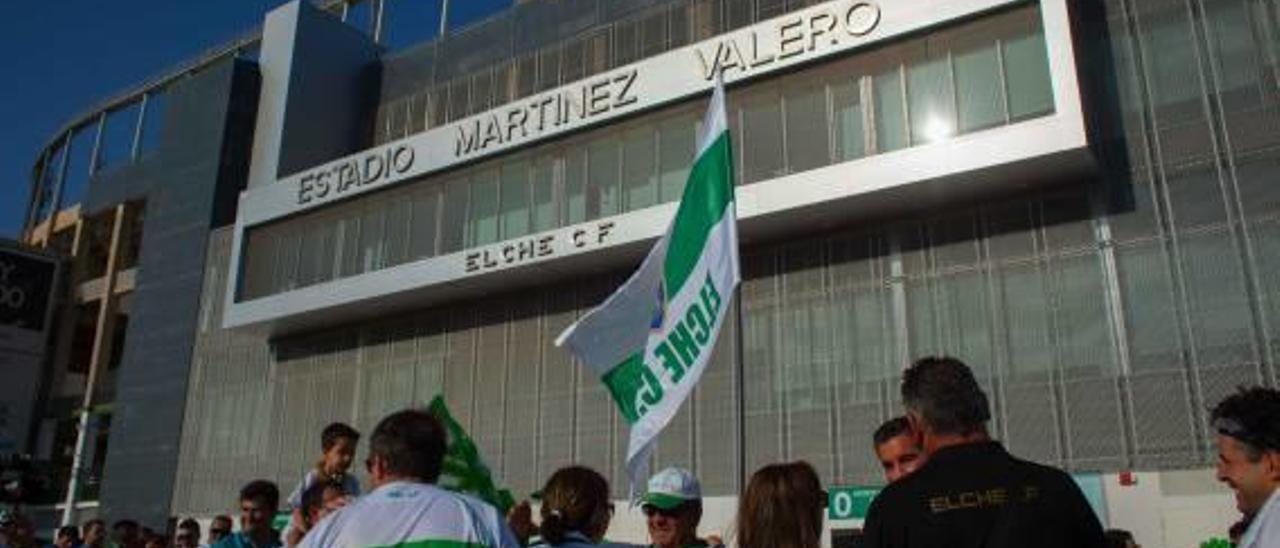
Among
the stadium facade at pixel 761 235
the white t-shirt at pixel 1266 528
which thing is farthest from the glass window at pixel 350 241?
the white t-shirt at pixel 1266 528

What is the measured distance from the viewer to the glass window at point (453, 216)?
85.1ft

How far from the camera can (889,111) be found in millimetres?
20375

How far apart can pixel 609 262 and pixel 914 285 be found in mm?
6573

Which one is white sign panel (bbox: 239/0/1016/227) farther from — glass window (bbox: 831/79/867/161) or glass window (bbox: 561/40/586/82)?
glass window (bbox: 561/40/586/82)

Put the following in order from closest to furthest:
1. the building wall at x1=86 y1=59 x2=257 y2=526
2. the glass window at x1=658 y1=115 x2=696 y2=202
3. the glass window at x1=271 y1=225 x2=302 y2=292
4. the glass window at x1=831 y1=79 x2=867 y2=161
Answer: the glass window at x1=831 y1=79 x2=867 y2=161 → the glass window at x1=658 y1=115 x2=696 y2=202 → the glass window at x1=271 y1=225 x2=302 y2=292 → the building wall at x1=86 y1=59 x2=257 y2=526

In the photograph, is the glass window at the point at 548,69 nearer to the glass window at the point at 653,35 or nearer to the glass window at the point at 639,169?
the glass window at the point at 653,35

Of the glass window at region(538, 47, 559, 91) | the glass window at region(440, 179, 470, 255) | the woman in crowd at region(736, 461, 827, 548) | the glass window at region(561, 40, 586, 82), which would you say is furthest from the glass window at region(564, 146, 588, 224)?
the woman in crowd at region(736, 461, 827, 548)

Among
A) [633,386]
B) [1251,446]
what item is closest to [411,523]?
[1251,446]

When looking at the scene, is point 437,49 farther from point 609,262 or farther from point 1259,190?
point 1259,190

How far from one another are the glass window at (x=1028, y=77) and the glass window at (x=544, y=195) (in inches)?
385

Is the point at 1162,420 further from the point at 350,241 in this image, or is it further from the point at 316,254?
the point at 316,254

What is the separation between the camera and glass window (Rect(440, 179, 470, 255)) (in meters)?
25.9

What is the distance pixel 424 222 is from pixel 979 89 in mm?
13230

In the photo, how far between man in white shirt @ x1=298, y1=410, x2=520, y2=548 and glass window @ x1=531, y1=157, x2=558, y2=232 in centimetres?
2078
